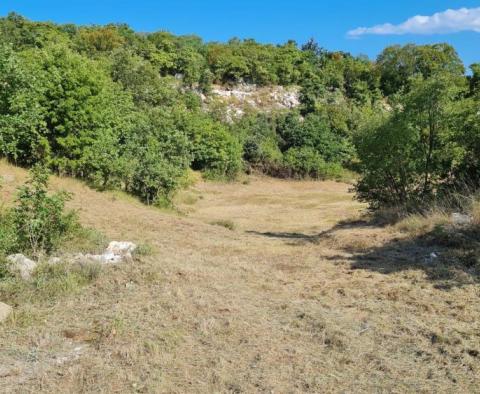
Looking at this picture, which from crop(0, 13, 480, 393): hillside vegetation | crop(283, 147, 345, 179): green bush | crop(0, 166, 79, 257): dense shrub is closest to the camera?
crop(0, 13, 480, 393): hillside vegetation

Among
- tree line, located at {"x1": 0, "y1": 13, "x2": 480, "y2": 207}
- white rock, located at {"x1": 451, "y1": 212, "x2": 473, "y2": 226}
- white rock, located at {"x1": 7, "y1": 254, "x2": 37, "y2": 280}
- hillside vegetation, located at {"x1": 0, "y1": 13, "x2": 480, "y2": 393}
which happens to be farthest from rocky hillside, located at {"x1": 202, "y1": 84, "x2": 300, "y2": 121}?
white rock, located at {"x1": 7, "y1": 254, "x2": 37, "y2": 280}

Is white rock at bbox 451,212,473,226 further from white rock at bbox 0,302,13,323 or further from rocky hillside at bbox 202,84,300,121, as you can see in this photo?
rocky hillside at bbox 202,84,300,121

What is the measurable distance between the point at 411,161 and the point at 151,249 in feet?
25.7

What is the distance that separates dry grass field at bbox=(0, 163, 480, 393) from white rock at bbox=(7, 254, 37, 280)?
739 mm

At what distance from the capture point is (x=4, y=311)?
5.55m

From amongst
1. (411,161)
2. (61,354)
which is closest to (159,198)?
(411,161)

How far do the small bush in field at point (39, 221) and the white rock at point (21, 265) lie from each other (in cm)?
45

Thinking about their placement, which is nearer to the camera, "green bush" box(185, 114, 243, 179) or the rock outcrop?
the rock outcrop

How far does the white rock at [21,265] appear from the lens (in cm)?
666

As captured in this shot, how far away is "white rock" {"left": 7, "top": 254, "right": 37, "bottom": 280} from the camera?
6656 millimetres

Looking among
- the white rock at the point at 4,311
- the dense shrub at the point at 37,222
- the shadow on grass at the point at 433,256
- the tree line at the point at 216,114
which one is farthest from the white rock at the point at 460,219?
the white rock at the point at 4,311

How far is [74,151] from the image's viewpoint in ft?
55.9

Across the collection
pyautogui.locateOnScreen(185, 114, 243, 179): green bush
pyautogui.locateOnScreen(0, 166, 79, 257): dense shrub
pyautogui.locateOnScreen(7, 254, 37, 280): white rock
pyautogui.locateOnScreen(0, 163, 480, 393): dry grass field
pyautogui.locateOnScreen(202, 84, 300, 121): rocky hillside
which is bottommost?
pyautogui.locateOnScreen(0, 163, 480, 393): dry grass field

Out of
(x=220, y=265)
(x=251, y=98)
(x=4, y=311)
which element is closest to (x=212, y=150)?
(x=251, y=98)
